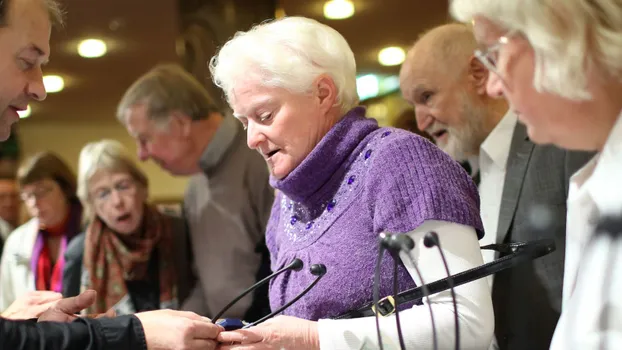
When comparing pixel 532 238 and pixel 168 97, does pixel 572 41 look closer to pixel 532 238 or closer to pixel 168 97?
pixel 532 238

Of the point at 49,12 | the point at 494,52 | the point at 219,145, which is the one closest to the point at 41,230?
the point at 219,145

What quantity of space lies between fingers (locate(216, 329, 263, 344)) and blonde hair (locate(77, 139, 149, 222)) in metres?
1.54

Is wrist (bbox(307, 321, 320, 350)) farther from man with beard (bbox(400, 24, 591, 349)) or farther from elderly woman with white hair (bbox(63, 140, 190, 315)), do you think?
elderly woman with white hair (bbox(63, 140, 190, 315))

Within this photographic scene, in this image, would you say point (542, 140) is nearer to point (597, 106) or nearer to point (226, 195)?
point (597, 106)

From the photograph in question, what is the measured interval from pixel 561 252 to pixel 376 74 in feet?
11.8

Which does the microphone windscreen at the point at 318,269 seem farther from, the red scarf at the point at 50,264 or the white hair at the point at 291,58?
the red scarf at the point at 50,264

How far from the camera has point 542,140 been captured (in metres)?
1.04

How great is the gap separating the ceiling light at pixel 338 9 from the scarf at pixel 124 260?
5.47 ft

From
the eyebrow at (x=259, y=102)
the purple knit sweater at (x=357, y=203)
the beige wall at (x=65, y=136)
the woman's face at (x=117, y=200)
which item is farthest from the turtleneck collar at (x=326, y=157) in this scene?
the beige wall at (x=65, y=136)

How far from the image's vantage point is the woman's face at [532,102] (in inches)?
39.2

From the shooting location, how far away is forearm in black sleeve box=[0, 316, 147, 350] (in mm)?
1211

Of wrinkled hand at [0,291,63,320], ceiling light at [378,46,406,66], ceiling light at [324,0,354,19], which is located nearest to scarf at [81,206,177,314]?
wrinkled hand at [0,291,63,320]

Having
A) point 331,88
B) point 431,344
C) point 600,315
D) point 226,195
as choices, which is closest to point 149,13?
point 226,195

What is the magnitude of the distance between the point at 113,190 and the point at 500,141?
1393mm
